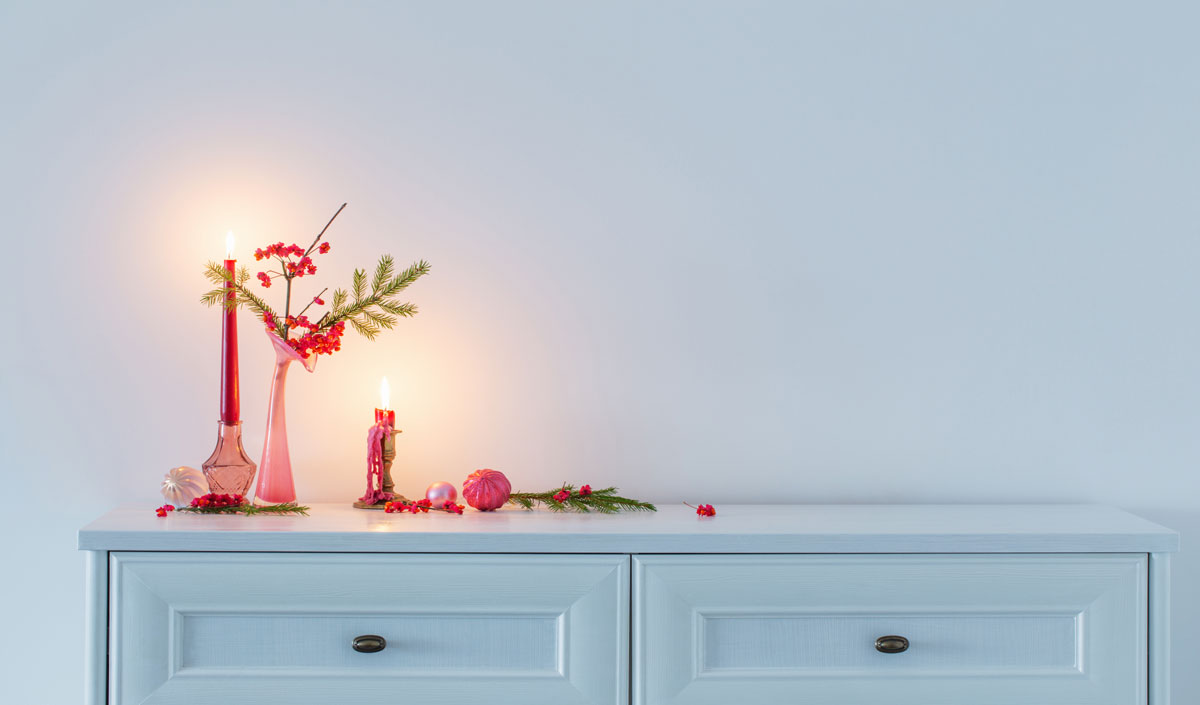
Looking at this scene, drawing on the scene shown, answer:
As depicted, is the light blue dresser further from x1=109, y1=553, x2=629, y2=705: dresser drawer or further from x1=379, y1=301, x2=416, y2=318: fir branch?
x1=379, y1=301, x2=416, y2=318: fir branch

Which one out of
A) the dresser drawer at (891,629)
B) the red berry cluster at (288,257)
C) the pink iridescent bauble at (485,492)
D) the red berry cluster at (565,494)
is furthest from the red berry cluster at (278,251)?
the dresser drawer at (891,629)

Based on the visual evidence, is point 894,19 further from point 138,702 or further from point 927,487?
point 138,702

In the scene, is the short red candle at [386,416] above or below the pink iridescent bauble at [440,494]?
above

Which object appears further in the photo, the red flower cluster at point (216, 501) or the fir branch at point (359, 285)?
the fir branch at point (359, 285)

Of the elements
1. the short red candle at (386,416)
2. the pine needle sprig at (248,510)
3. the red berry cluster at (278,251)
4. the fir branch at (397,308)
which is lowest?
the pine needle sprig at (248,510)

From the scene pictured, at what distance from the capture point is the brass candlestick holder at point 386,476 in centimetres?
133

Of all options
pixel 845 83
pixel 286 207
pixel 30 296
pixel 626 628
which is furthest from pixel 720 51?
pixel 30 296

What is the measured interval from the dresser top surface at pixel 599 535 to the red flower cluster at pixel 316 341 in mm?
261

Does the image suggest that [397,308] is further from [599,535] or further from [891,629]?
[891,629]

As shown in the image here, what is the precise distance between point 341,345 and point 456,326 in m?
0.20

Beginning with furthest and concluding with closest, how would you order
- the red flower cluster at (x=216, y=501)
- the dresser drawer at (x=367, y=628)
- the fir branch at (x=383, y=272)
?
the fir branch at (x=383, y=272)
the red flower cluster at (x=216, y=501)
the dresser drawer at (x=367, y=628)

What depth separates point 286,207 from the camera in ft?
4.79

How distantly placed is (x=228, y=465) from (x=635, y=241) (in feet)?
2.48

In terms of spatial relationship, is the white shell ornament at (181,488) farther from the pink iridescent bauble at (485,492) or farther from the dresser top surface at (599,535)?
the pink iridescent bauble at (485,492)
